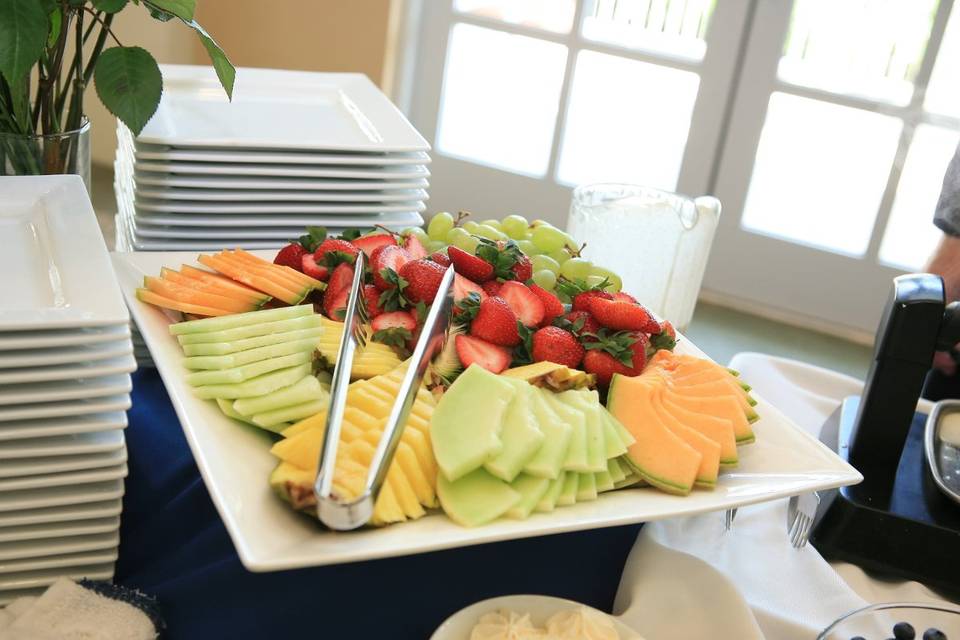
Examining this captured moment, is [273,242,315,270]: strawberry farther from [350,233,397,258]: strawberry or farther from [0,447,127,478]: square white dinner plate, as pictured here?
[0,447,127,478]: square white dinner plate

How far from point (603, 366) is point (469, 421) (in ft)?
0.68

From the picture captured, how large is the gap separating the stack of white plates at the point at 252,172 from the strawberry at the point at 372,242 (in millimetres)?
141

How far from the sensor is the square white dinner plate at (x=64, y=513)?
2.53ft

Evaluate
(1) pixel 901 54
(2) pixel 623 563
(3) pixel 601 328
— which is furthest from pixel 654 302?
(1) pixel 901 54

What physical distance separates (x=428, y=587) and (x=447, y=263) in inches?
13.4

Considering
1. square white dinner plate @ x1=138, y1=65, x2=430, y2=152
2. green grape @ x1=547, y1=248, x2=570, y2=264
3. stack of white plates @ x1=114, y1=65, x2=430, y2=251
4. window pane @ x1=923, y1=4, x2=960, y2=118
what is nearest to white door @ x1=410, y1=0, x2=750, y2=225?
window pane @ x1=923, y1=4, x2=960, y2=118

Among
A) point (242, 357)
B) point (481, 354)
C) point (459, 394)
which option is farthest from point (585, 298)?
point (242, 357)

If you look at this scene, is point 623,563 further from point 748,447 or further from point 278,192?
point 278,192

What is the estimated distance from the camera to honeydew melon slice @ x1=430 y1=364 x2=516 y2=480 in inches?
29.6

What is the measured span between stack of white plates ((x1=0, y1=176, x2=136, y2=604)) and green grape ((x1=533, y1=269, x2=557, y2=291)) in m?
0.45

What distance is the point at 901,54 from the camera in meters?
2.50

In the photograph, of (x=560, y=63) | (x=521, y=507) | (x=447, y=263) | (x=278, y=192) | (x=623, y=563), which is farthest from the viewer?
(x=560, y=63)

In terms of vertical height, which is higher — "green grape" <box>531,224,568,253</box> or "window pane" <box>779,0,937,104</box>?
"window pane" <box>779,0,937,104</box>

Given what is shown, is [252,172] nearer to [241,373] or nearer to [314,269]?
[314,269]
